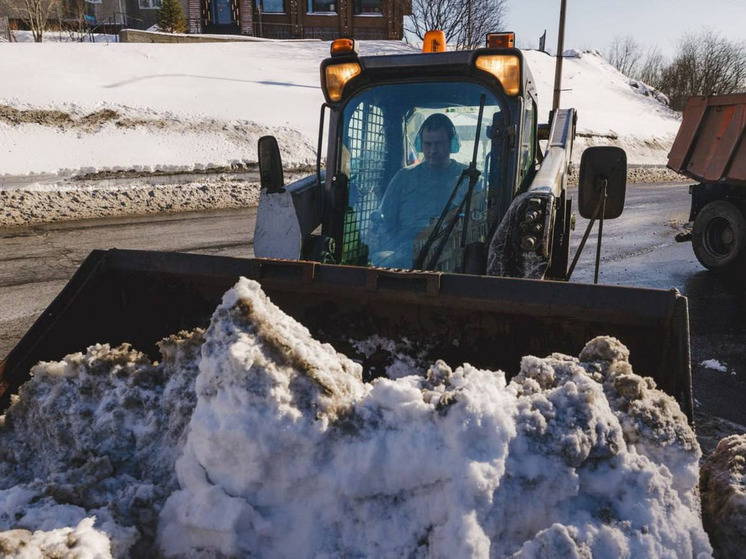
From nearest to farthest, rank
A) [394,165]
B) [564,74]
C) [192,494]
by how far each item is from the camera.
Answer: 1. [192,494]
2. [394,165]
3. [564,74]

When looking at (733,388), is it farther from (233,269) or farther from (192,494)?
(192,494)

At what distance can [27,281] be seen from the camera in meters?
6.44

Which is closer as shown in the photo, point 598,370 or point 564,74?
point 598,370

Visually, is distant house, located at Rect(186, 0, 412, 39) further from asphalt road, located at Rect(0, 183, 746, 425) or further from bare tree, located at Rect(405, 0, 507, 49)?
asphalt road, located at Rect(0, 183, 746, 425)

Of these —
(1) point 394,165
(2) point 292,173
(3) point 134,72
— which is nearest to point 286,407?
(1) point 394,165

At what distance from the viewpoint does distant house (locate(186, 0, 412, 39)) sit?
35.0m

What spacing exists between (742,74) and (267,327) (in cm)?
4863

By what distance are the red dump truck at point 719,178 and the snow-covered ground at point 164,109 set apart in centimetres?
970

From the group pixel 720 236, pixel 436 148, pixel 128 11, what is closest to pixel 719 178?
pixel 720 236

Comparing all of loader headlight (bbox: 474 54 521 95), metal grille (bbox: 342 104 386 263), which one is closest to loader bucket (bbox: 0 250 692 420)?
metal grille (bbox: 342 104 386 263)

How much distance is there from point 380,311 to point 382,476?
0.96 meters

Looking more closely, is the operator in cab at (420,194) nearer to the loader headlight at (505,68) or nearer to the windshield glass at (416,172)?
the windshield glass at (416,172)

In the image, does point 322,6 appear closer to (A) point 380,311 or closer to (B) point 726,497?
(A) point 380,311

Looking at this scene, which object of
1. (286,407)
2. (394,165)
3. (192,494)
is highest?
(394,165)
